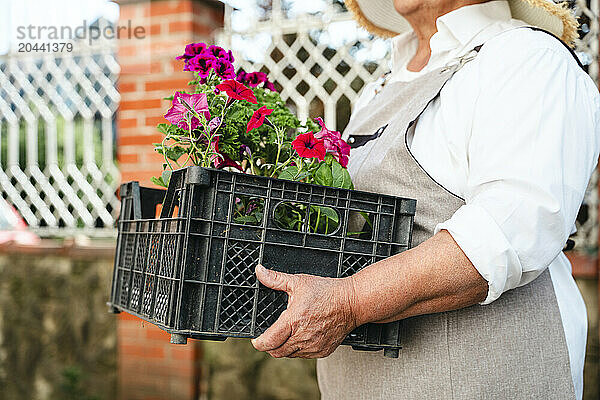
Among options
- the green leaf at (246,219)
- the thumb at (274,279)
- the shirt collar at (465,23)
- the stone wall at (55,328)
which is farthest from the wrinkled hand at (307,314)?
the stone wall at (55,328)

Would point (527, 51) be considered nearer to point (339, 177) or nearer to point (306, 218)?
point (339, 177)

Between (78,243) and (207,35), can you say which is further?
(78,243)

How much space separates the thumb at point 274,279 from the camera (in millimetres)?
1284

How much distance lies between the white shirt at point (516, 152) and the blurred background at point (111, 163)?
6.44ft

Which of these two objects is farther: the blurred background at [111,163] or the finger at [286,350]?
the blurred background at [111,163]

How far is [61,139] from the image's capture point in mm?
4770

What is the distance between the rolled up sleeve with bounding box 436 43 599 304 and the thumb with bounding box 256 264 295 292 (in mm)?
Answer: 316

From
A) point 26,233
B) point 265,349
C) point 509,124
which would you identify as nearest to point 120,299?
point 265,349

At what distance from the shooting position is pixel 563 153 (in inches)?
51.4

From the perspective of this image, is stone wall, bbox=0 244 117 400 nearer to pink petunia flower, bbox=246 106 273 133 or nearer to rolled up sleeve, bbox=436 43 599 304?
pink petunia flower, bbox=246 106 273 133

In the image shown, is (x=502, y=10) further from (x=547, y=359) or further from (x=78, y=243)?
(x=78, y=243)

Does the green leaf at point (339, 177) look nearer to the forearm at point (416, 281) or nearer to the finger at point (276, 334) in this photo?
the forearm at point (416, 281)

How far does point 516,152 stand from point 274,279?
1.72 ft

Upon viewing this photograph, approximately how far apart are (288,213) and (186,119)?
0.29 m
